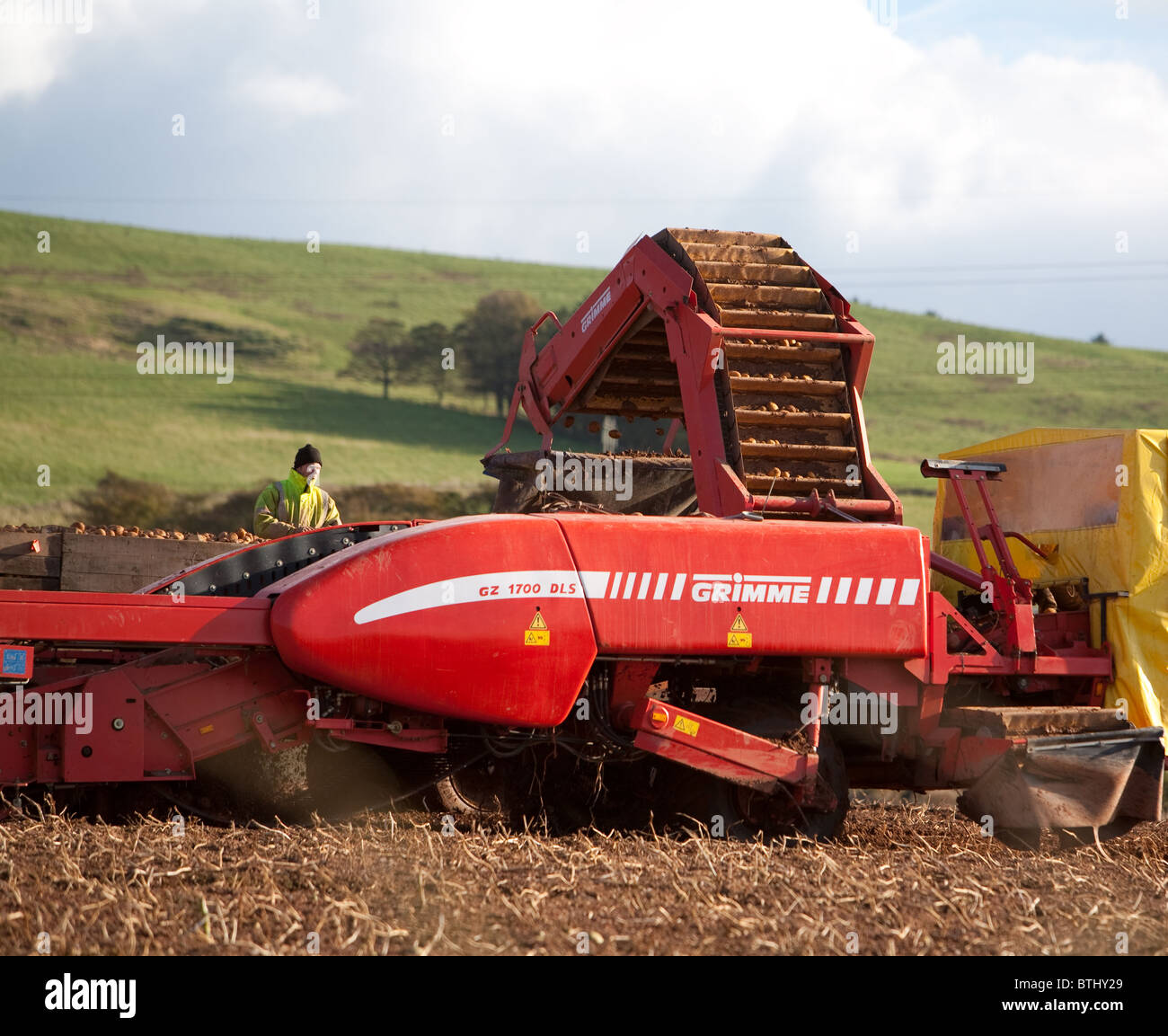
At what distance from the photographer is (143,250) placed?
59.1 m

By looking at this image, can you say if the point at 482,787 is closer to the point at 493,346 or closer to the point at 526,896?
the point at 526,896

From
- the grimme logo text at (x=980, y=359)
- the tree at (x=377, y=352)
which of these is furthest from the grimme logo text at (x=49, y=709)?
the grimme logo text at (x=980, y=359)

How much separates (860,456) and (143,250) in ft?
187

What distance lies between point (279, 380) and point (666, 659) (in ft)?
145

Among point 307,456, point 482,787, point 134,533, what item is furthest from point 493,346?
point 482,787

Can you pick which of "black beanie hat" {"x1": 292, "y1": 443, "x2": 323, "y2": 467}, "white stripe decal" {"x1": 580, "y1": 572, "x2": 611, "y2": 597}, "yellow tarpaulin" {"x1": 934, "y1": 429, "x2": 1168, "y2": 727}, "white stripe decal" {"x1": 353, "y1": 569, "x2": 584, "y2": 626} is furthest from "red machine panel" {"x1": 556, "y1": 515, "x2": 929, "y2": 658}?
"black beanie hat" {"x1": 292, "y1": 443, "x2": 323, "y2": 467}

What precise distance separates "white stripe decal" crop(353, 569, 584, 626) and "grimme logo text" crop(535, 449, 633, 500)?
2.41 meters

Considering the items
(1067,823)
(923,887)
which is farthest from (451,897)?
(1067,823)

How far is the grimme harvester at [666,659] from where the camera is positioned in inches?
242

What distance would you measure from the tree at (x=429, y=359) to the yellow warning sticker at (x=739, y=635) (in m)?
45.8

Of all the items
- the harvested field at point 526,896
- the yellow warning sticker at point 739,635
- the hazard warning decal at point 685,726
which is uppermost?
the yellow warning sticker at point 739,635

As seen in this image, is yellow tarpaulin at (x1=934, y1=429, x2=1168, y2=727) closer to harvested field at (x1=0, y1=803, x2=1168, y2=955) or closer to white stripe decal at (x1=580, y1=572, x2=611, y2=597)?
harvested field at (x1=0, y1=803, x2=1168, y2=955)

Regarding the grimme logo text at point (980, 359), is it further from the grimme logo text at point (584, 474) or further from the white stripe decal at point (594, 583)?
the white stripe decal at point (594, 583)
